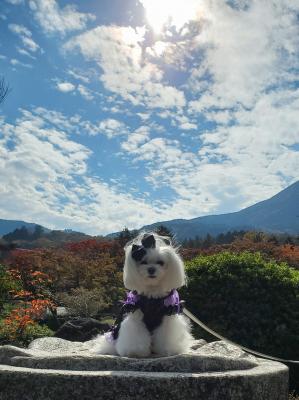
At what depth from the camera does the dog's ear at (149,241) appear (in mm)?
4527

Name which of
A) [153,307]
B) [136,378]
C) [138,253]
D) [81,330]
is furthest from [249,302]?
[81,330]

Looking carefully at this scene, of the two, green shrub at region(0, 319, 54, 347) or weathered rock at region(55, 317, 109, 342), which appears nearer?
weathered rock at region(55, 317, 109, 342)

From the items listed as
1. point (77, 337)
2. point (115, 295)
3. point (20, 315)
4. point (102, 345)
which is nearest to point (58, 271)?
point (115, 295)

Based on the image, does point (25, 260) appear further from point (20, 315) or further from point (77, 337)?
point (77, 337)

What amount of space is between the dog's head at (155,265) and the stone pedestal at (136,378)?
0.69 metres

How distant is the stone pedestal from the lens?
Answer: 328 cm

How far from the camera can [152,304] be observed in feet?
14.6

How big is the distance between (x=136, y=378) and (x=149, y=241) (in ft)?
5.00

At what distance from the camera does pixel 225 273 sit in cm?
732

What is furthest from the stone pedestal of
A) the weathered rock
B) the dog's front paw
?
the weathered rock

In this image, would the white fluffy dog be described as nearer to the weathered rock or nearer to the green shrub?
the weathered rock

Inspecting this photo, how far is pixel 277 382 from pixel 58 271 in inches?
584

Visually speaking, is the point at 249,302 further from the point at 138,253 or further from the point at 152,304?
the point at 138,253

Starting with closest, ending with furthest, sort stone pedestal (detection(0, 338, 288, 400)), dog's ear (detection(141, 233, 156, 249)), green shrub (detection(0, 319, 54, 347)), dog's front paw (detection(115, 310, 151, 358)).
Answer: stone pedestal (detection(0, 338, 288, 400)), dog's front paw (detection(115, 310, 151, 358)), dog's ear (detection(141, 233, 156, 249)), green shrub (detection(0, 319, 54, 347))
